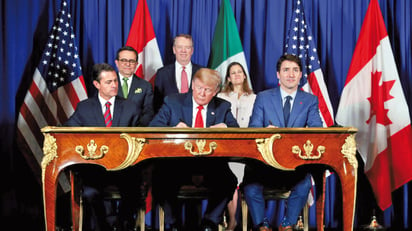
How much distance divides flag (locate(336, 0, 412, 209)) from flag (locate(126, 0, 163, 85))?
Result: 2216mm

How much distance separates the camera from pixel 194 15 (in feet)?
21.3

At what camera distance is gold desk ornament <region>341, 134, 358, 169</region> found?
3.57 metres

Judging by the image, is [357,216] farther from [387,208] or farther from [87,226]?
[87,226]

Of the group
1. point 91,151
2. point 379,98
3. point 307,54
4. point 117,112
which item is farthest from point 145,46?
point 91,151

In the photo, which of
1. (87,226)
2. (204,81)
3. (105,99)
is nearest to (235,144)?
(204,81)

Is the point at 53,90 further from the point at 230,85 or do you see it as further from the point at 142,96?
the point at 230,85

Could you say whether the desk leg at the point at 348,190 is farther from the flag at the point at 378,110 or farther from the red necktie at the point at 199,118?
the flag at the point at 378,110

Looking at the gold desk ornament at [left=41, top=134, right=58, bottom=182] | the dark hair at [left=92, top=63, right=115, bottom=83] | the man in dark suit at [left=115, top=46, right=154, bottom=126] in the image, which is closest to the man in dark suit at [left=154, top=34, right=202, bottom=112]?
the man in dark suit at [left=115, top=46, right=154, bottom=126]

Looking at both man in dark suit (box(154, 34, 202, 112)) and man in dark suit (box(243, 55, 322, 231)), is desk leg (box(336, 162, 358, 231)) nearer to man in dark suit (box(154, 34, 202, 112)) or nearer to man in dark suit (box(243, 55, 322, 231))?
man in dark suit (box(243, 55, 322, 231))

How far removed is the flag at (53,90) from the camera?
227 inches

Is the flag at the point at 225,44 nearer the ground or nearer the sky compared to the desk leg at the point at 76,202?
nearer the sky

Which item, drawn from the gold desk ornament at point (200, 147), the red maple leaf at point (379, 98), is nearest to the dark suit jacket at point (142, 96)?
the gold desk ornament at point (200, 147)

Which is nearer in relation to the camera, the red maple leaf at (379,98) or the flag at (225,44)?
the red maple leaf at (379,98)

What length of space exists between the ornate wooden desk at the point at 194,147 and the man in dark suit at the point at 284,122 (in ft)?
1.81
